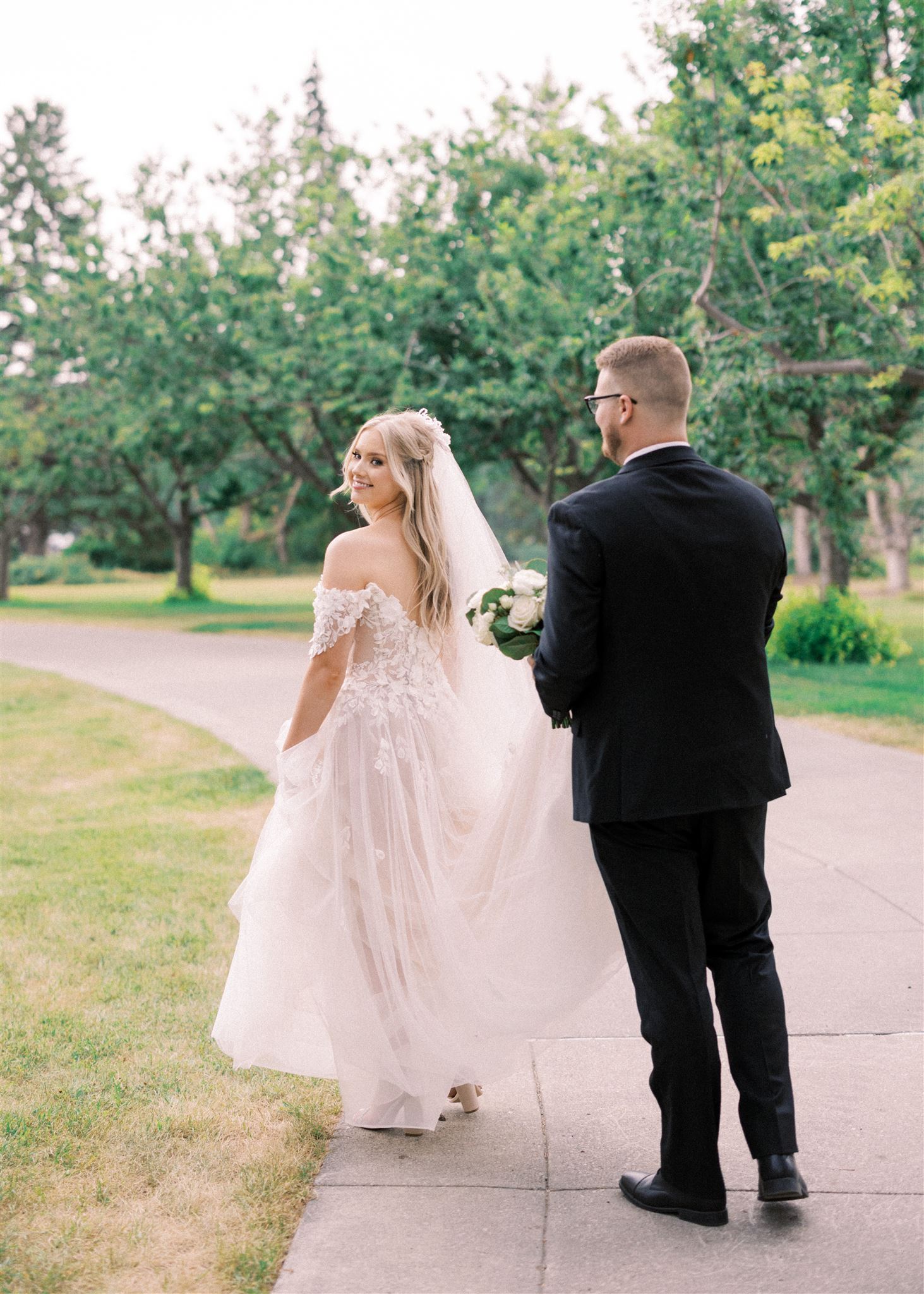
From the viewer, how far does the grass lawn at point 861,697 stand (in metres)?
11.3

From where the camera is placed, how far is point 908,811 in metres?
7.98

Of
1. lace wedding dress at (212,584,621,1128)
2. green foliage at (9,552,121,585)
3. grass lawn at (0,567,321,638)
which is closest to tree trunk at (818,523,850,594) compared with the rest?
grass lawn at (0,567,321,638)

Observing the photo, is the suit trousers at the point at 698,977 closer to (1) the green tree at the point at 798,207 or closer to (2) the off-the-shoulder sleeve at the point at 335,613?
(2) the off-the-shoulder sleeve at the point at 335,613

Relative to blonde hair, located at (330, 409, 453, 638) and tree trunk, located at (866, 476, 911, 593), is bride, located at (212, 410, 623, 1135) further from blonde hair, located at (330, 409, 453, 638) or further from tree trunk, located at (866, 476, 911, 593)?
tree trunk, located at (866, 476, 911, 593)

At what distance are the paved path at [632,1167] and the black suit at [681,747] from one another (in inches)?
9.6

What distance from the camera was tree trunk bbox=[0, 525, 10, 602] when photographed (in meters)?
43.3

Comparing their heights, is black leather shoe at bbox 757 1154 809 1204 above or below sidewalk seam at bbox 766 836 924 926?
above

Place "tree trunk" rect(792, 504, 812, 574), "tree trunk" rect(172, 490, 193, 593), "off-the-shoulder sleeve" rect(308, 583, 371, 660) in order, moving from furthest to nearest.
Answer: "tree trunk" rect(792, 504, 812, 574) → "tree trunk" rect(172, 490, 193, 593) → "off-the-shoulder sleeve" rect(308, 583, 371, 660)

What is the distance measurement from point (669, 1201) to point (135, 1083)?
1.91 meters

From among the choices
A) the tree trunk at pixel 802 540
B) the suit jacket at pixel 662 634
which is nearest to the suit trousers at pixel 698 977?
the suit jacket at pixel 662 634

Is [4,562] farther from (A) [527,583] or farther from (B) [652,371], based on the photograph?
(B) [652,371]

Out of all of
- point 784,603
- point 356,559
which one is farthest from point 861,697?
point 356,559

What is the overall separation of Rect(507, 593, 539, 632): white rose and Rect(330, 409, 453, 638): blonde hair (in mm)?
595

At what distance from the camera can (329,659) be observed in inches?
145
